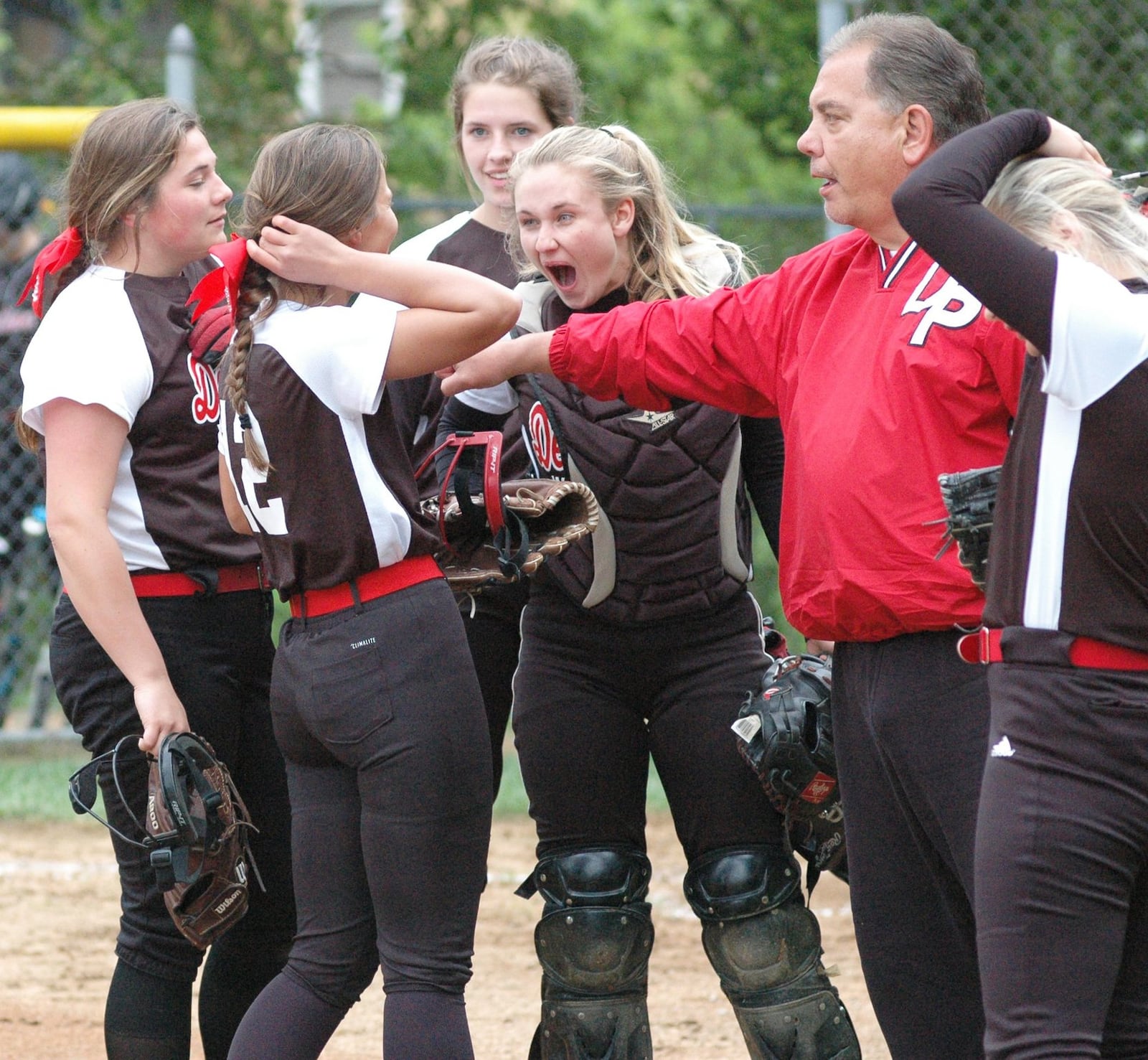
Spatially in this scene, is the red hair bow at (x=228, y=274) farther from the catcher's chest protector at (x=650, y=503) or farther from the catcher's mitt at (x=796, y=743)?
the catcher's mitt at (x=796, y=743)

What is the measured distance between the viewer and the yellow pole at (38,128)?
604cm

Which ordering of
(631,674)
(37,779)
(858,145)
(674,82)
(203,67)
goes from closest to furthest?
(858,145), (631,674), (37,779), (203,67), (674,82)

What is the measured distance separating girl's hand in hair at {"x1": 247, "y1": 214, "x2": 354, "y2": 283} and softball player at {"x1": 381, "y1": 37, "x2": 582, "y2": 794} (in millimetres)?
699

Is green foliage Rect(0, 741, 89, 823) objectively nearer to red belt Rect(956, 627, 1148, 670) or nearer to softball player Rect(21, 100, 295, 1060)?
softball player Rect(21, 100, 295, 1060)

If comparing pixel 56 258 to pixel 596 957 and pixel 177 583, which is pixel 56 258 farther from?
pixel 596 957

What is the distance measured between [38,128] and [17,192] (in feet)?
3.57

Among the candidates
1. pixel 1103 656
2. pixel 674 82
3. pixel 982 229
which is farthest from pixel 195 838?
pixel 674 82

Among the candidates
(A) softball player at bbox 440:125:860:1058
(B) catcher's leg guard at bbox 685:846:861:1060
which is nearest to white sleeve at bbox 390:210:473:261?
(A) softball player at bbox 440:125:860:1058

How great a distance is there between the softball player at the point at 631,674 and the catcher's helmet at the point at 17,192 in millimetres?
4351

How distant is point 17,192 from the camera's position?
705cm

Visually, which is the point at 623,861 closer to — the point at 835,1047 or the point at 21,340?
the point at 835,1047

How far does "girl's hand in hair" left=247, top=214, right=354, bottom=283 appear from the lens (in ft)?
8.77

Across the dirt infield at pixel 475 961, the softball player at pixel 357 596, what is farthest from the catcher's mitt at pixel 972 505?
the dirt infield at pixel 475 961

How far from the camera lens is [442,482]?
3193 millimetres
